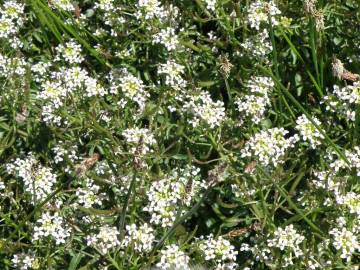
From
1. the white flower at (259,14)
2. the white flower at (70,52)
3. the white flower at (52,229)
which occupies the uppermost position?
the white flower at (70,52)

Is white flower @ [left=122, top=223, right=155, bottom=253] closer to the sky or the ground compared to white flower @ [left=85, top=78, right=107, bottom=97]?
closer to the ground

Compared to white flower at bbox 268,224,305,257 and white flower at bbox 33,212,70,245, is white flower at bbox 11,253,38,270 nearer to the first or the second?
white flower at bbox 33,212,70,245

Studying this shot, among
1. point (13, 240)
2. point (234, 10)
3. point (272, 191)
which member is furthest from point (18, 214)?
point (234, 10)

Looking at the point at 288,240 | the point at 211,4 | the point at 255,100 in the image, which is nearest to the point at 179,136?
the point at 255,100

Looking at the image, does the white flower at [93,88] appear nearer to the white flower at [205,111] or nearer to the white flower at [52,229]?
the white flower at [205,111]

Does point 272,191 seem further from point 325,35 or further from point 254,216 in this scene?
point 325,35

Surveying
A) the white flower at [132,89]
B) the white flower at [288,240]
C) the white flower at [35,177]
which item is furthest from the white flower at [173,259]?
the white flower at [132,89]

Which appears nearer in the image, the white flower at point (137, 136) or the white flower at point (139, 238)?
the white flower at point (139, 238)

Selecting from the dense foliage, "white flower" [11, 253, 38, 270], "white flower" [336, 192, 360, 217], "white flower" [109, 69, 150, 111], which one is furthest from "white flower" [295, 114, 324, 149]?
"white flower" [11, 253, 38, 270]

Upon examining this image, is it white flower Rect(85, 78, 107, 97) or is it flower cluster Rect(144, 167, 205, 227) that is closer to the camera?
flower cluster Rect(144, 167, 205, 227)
